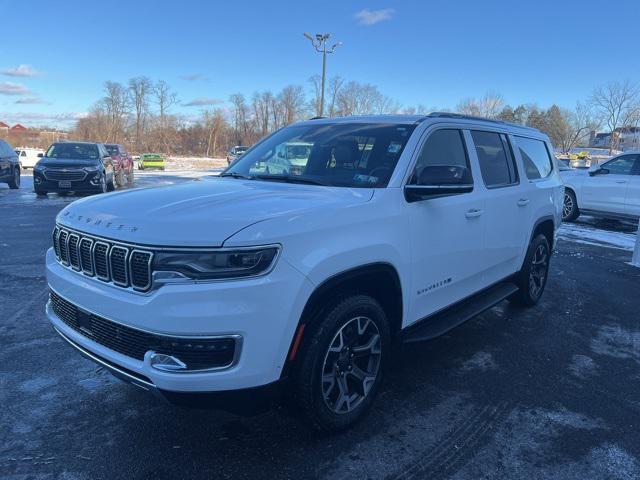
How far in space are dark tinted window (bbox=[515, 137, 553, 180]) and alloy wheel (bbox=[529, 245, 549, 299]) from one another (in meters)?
0.84

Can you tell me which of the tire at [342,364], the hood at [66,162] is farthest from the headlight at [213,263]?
the hood at [66,162]

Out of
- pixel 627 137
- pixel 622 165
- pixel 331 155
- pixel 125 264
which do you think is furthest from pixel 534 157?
pixel 627 137

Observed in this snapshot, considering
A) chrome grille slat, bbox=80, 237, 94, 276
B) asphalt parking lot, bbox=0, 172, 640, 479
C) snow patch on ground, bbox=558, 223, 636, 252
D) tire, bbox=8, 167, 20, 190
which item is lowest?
asphalt parking lot, bbox=0, 172, 640, 479

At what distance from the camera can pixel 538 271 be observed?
5.61 meters

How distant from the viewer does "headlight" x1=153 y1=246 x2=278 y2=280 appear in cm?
230

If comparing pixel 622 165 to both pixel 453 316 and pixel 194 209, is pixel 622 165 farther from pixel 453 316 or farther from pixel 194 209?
pixel 194 209

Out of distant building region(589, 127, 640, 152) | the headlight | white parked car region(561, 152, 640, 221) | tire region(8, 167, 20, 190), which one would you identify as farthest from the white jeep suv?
distant building region(589, 127, 640, 152)

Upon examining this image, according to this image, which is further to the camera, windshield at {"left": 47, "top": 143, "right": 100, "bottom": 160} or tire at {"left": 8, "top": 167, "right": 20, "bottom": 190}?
→ tire at {"left": 8, "top": 167, "right": 20, "bottom": 190}

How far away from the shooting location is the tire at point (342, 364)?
2.64 meters

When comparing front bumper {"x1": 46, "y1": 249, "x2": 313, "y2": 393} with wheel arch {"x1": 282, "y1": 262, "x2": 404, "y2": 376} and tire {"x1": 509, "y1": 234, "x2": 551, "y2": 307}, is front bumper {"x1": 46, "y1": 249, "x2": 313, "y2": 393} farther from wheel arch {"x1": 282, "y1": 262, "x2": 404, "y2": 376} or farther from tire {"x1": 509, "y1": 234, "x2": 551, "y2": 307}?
tire {"x1": 509, "y1": 234, "x2": 551, "y2": 307}

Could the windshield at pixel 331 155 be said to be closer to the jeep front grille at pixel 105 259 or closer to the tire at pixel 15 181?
the jeep front grille at pixel 105 259

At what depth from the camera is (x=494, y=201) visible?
166 inches

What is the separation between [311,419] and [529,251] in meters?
3.44

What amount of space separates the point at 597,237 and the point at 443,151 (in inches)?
342
